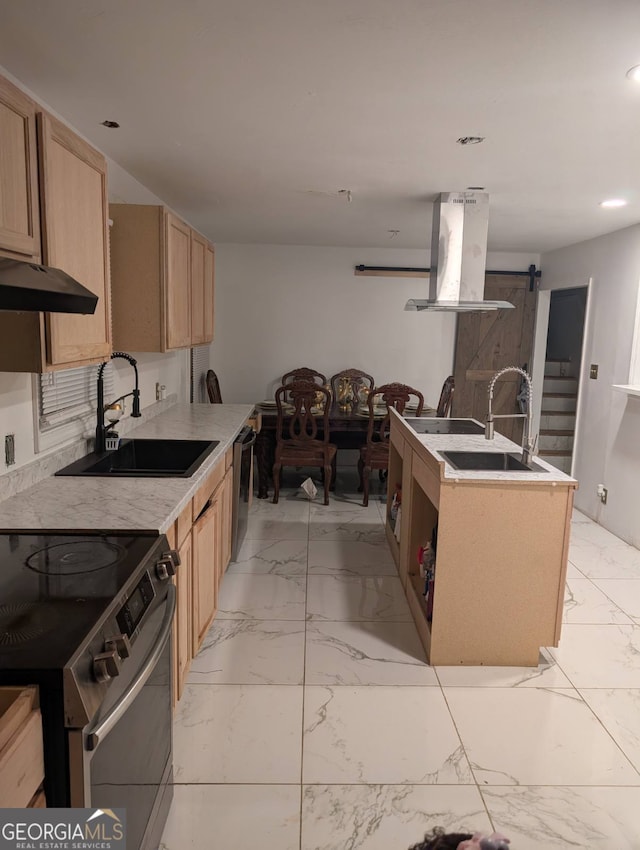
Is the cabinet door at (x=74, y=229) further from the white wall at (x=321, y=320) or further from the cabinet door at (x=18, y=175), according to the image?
the white wall at (x=321, y=320)

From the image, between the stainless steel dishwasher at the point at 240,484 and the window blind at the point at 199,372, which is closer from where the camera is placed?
the stainless steel dishwasher at the point at 240,484

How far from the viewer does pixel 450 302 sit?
12.7 feet

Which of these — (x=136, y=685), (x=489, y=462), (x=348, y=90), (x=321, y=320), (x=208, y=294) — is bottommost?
(x=136, y=685)

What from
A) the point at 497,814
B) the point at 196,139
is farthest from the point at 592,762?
the point at 196,139

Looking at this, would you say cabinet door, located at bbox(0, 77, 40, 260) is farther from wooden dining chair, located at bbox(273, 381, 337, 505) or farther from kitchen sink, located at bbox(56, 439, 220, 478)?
wooden dining chair, located at bbox(273, 381, 337, 505)

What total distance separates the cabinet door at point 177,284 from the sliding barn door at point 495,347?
3.44 metres

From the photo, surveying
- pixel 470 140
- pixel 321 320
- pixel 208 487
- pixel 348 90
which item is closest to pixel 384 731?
pixel 208 487

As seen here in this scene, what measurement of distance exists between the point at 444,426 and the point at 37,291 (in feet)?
9.38

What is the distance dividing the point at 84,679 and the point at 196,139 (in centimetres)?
237

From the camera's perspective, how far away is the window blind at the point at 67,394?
2447mm

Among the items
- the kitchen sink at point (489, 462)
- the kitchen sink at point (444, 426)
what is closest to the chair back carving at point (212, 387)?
the kitchen sink at point (444, 426)

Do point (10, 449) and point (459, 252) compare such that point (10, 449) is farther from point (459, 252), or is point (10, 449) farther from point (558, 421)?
point (558, 421)

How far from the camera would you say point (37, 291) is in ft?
4.43

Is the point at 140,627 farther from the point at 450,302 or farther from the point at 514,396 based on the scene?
the point at 514,396
